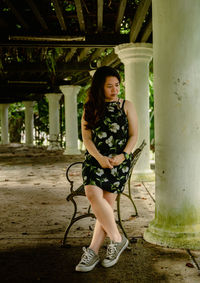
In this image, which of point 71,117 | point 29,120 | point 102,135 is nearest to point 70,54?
point 71,117

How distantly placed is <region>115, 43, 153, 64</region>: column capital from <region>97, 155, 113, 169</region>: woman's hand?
5.57 meters

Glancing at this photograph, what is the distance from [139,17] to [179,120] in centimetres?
363

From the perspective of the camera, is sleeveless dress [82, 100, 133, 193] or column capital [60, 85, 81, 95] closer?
sleeveless dress [82, 100, 133, 193]

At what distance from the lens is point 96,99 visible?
343 centimetres

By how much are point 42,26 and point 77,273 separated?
5.95 m

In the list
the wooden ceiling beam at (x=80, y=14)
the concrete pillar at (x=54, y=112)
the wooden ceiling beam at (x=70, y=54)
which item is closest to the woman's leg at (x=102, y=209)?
the wooden ceiling beam at (x=80, y=14)

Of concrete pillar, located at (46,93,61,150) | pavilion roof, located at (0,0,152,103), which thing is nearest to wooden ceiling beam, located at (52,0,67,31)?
pavilion roof, located at (0,0,152,103)

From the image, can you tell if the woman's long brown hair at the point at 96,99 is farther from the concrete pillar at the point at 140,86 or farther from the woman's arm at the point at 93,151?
the concrete pillar at the point at 140,86

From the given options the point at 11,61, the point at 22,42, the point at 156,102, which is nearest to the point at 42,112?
the point at 11,61

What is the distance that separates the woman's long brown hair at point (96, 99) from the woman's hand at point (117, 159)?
1.15 feet

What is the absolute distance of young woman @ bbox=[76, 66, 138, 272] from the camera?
10.8ft

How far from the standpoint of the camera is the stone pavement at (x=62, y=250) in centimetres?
320

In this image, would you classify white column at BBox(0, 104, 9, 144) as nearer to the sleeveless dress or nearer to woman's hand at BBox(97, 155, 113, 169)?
the sleeveless dress

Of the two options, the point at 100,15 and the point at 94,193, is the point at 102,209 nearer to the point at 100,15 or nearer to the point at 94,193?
the point at 94,193
